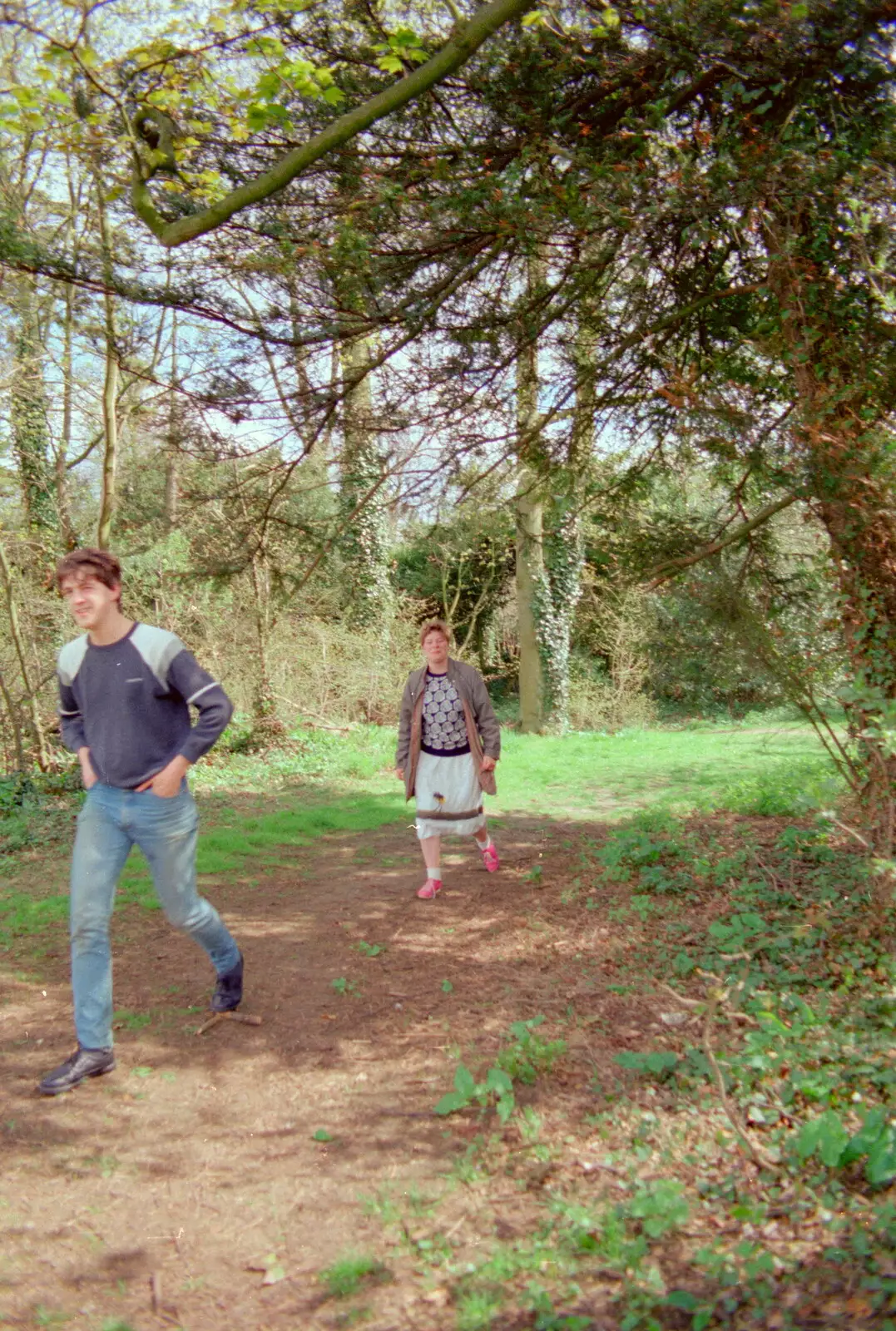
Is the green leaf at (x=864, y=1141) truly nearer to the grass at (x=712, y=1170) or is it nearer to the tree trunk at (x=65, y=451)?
the grass at (x=712, y=1170)

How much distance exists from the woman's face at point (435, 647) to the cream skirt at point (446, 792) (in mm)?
669

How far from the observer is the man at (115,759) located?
365cm

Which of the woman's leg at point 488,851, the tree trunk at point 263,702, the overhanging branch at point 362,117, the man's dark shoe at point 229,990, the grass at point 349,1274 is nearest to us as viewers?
the grass at point 349,1274

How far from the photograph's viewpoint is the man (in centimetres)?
365

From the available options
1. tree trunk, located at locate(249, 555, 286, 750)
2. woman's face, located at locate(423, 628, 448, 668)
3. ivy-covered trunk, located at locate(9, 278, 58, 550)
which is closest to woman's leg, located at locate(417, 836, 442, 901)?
woman's face, located at locate(423, 628, 448, 668)

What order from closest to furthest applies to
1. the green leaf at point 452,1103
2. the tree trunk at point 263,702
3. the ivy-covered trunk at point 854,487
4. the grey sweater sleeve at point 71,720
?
the green leaf at point 452,1103 < the grey sweater sleeve at point 71,720 < the ivy-covered trunk at point 854,487 < the tree trunk at point 263,702

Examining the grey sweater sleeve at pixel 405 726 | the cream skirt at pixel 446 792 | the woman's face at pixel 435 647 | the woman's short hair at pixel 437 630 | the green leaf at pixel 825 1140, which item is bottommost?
the green leaf at pixel 825 1140

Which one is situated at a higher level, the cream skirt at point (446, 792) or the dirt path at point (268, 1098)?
the cream skirt at point (446, 792)

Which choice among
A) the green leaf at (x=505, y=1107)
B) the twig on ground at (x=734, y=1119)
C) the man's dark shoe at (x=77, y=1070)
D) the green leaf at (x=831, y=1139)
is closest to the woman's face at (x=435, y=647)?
the man's dark shoe at (x=77, y=1070)

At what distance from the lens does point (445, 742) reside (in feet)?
20.9

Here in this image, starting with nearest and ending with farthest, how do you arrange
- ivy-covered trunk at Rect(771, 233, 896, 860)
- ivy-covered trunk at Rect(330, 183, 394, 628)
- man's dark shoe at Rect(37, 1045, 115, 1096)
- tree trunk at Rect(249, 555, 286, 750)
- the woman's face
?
man's dark shoe at Rect(37, 1045, 115, 1096) → ivy-covered trunk at Rect(771, 233, 896, 860) → ivy-covered trunk at Rect(330, 183, 394, 628) → the woman's face → tree trunk at Rect(249, 555, 286, 750)

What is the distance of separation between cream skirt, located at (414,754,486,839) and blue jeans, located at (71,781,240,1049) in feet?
8.66

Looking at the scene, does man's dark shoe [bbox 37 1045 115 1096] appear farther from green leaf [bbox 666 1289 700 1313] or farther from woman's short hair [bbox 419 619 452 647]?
woman's short hair [bbox 419 619 452 647]

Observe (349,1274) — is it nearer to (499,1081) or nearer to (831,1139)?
(499,1081)
